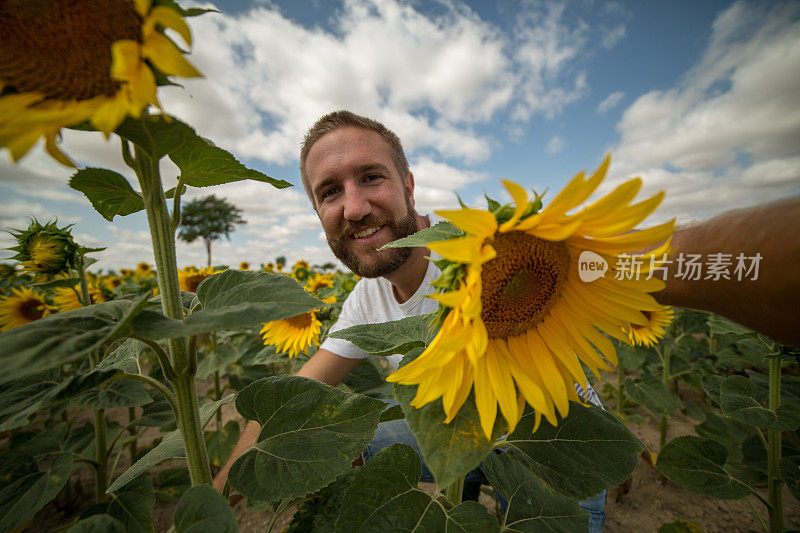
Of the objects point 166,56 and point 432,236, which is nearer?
point 166,56

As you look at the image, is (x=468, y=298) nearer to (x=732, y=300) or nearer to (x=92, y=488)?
(x=732, y=300)

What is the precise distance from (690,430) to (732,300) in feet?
12.9

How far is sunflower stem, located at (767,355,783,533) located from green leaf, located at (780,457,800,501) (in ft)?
0.27

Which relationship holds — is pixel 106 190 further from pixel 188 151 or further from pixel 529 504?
pixel 529 504

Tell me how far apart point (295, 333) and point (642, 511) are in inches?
118

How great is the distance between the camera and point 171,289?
2.38 feet

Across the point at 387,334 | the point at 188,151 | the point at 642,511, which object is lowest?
the point at 642,511

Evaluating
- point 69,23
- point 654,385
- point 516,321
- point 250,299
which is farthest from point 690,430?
point 69,23

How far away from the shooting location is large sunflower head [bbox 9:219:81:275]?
187 cm

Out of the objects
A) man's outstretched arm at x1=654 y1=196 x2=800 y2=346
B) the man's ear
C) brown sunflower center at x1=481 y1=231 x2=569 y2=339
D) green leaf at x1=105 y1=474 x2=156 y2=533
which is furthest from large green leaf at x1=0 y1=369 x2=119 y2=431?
the man's ear

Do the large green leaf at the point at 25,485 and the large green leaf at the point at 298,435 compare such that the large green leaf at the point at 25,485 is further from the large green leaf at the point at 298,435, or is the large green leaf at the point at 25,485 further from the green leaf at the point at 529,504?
the green leaf at the point at 529,504

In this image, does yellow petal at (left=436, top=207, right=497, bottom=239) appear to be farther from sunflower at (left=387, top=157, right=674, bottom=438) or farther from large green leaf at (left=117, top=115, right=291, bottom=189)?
large green leaf at (left=117, top=115, right=291, bottom=189)

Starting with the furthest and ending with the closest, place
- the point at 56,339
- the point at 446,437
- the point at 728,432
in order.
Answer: the point at 728,432 < the point at 446,437 < the point at 56,339

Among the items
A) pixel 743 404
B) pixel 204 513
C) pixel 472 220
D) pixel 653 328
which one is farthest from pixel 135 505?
pixel 653 328
